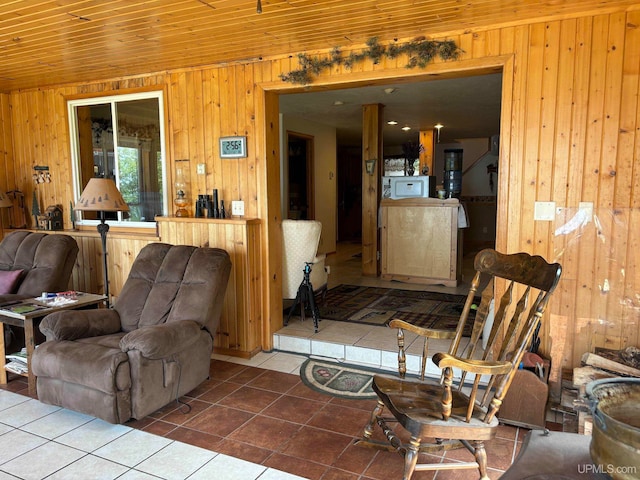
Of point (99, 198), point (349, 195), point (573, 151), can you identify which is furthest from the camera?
point (349, 195)

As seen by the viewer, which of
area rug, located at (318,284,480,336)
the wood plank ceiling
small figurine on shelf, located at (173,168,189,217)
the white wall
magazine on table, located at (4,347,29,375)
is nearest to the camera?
the wood plank ceiling

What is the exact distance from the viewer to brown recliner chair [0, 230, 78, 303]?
3738mm

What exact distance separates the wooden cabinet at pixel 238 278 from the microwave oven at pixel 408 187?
3.17 meters

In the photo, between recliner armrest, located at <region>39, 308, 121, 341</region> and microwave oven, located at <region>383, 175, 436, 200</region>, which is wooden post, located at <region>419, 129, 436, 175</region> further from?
recliner armrest, located at <region>39, 308, 121, 341</region>

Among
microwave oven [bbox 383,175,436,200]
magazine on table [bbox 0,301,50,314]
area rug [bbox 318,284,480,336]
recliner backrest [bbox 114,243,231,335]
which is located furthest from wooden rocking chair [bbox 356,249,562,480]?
microwave oven [bbox 383,175,436,200]

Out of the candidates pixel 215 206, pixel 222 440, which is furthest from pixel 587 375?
pixel 215 206

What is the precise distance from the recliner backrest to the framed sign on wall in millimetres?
947

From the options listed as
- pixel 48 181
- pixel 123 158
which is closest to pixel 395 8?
pixel 123 158

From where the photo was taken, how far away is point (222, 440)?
96.7 inches

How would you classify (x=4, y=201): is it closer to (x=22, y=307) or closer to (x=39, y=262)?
(x=39, y=262)

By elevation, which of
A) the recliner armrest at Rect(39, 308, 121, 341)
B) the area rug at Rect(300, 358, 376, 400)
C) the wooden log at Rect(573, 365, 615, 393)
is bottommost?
the area rug at Rect(300, 358, 376, 400)

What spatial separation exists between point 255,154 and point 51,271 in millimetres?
2019

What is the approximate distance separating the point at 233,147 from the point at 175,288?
1313 mm

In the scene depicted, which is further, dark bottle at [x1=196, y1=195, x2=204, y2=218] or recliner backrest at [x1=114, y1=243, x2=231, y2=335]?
dark bottle at [x1=196, y1=195, x2=204, y2=218]
